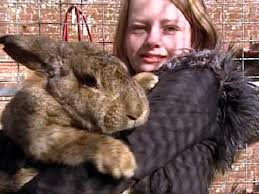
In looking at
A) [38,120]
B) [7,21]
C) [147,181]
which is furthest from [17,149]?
[7,21]

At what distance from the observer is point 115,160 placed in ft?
6.27

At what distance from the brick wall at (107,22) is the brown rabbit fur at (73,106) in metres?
3.70

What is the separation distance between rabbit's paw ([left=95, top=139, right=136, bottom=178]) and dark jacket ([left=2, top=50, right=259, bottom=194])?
24 millimetres

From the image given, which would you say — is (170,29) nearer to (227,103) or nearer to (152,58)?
(152,58)

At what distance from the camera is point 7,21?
6.30 meters

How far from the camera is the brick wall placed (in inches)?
237

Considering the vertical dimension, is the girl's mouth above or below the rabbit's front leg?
above

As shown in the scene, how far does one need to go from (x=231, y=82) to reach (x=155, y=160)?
0.43m

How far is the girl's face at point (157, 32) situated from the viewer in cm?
251

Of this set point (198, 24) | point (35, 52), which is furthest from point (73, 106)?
point (198, 24)

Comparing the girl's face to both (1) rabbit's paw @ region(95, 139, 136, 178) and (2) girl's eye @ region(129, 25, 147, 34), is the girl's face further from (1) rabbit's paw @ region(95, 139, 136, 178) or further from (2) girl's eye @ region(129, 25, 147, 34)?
(1) rabbit's paw @ region(95, 139, 136, 178)

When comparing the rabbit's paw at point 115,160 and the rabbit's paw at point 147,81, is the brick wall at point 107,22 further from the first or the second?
the rabbit's paw at point 115,160

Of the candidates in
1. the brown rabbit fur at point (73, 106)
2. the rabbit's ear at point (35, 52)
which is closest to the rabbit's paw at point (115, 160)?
the brown rabbit fur at point (73, 106)

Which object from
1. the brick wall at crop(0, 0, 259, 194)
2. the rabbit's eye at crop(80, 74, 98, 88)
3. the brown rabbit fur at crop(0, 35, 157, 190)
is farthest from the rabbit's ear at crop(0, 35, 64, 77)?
the brick wall at crop(0, 0, 259, 194)
